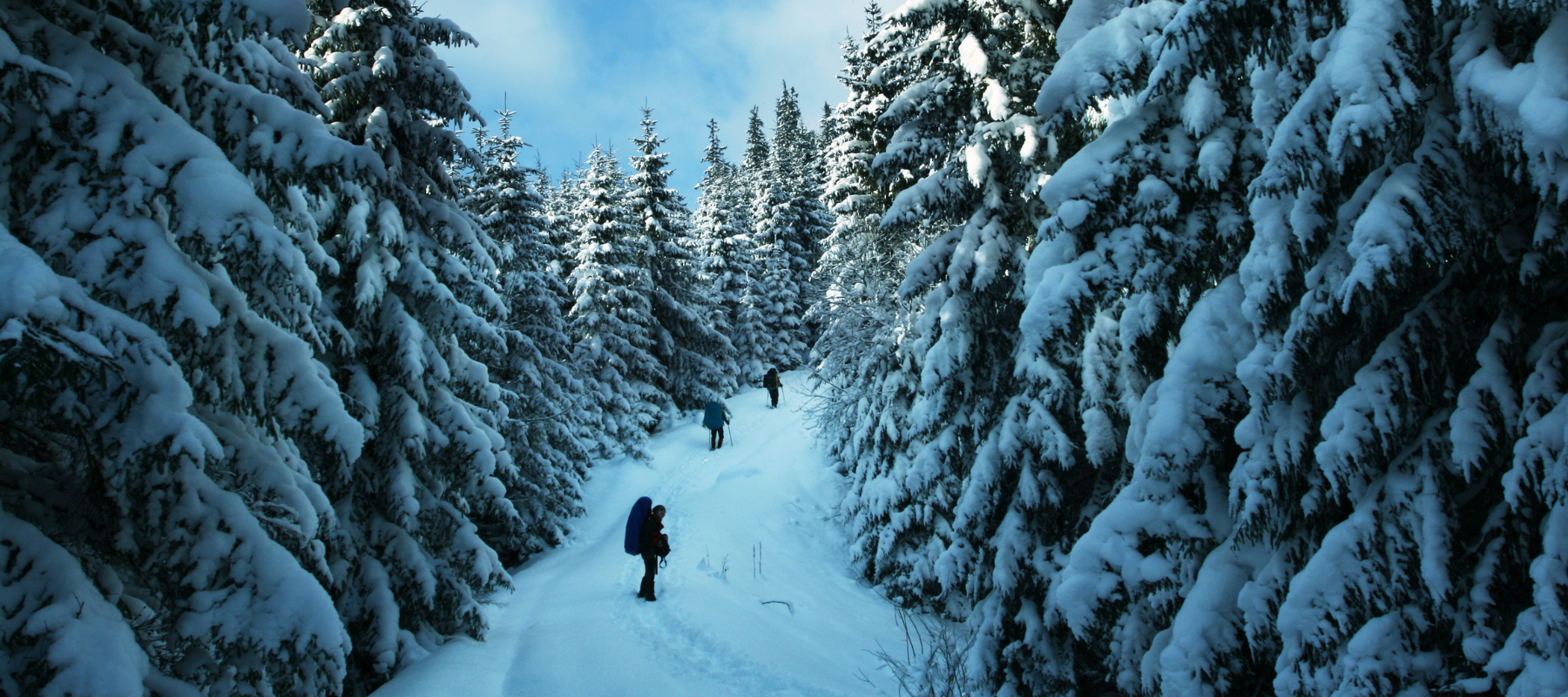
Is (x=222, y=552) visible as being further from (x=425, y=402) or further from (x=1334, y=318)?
(x=1334, y=318)

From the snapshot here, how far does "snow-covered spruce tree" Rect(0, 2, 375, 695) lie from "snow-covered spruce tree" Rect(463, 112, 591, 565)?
758 centimetres

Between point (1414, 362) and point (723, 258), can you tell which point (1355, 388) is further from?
point (723, 258)

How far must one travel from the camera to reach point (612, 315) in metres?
23.4

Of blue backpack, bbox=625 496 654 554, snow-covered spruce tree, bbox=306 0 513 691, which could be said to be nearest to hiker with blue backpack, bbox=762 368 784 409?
blue backpack, bbox=625 496 654 554

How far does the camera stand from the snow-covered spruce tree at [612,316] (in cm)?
2227

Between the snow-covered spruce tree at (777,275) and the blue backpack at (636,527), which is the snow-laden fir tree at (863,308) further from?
the snow-covered spruce tree at (777,275)

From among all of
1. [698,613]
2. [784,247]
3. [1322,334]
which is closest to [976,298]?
[1322,334]

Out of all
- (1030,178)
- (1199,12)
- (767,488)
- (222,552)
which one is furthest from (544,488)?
→ (1199,12)

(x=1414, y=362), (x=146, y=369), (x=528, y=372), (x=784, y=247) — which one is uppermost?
(x=784, y=247)

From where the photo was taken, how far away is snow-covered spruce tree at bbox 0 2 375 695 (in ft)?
12.0

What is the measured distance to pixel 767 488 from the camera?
17.8 metres

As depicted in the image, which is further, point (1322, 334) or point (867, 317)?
point (867, 317)

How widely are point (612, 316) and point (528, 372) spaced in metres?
7.84

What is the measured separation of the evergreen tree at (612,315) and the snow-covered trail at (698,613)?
3.48 m
